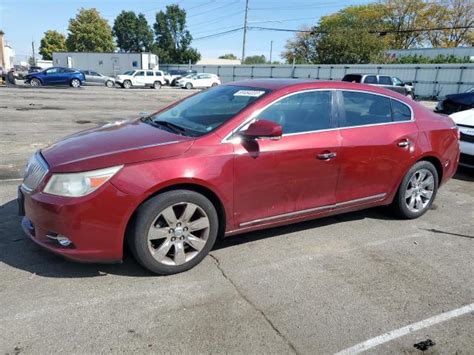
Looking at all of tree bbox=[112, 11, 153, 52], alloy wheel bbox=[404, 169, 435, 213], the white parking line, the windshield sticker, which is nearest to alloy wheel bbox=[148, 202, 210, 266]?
the windshield sticker

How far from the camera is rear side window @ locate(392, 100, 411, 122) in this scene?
15.5ft

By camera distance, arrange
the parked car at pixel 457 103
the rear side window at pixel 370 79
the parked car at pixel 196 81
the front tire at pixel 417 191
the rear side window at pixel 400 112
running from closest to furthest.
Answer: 1. the rear side window at pixel 400 112
2. the front tire at pixel 417 191
3. the parked car at pixel 457 103
4. the rear side window at pixel 370 79
5. the parked car at pixel 196 81

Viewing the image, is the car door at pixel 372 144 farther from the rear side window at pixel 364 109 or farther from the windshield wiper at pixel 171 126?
the windshield wiper at pixel 171 126

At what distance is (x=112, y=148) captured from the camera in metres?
3.37

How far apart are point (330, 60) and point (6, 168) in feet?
153

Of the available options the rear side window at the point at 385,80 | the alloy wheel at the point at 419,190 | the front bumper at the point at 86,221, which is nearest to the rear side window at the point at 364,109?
the alloy wheel at the point at 419,190

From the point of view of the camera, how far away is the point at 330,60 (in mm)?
48875

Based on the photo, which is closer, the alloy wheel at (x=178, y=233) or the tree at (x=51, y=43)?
the alloy wheel at (x=178, y=233)

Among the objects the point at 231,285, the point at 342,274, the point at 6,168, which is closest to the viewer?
the point at 231,285

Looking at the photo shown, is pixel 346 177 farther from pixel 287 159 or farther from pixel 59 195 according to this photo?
pixel 59 195

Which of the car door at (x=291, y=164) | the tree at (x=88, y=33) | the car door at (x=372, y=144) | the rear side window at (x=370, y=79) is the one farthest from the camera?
the tree at (x=88, y=33)

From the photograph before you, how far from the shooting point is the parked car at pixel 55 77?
3045 centimetres

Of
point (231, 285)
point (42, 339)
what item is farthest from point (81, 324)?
point (231, 285)

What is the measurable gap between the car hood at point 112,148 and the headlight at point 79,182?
45 millimetres
